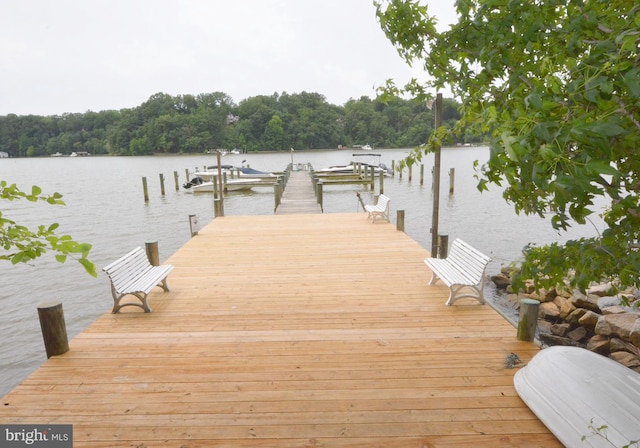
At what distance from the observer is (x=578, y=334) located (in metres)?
7.08

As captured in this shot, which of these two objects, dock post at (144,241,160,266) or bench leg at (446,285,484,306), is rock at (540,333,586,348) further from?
dock post at (144,241,160,266)

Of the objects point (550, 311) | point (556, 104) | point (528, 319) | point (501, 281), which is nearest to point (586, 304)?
point (550, 311)

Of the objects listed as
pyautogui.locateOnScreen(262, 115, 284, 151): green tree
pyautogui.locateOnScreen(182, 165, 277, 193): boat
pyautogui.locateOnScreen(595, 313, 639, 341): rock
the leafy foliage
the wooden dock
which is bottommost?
pyautogui.locateOnScreen(595, 313, 639, 341): rock

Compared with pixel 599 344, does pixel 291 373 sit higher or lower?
higher

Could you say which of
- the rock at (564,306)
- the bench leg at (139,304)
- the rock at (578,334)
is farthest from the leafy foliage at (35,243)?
the rock at (564,306)

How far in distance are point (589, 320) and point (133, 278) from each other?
24.9 ft

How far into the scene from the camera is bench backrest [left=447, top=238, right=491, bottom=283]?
4.44 m

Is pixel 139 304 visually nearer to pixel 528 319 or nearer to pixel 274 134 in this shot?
pixel 528 319

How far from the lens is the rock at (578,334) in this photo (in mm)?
7006

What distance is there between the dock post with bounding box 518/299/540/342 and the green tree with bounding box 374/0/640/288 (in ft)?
6.59

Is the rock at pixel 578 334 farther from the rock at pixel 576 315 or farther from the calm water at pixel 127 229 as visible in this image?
the calm water at pixel 127 229

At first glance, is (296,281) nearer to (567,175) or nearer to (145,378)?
(145,378)

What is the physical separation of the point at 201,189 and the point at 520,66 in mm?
27580

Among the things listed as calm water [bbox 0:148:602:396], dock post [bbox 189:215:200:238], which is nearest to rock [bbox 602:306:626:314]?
calm water [bbox 0:148:602:396]
